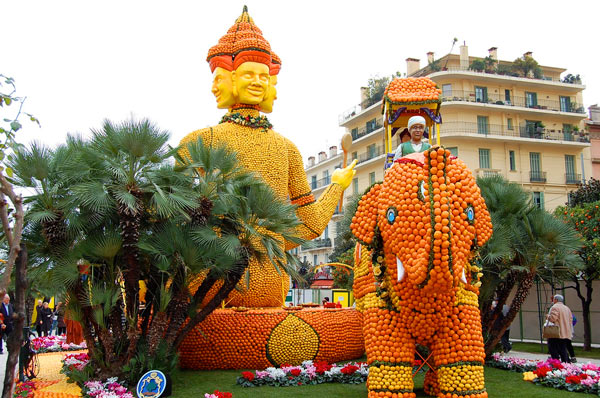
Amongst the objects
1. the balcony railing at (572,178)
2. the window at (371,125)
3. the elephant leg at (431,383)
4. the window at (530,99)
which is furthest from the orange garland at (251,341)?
the window at (530,99)

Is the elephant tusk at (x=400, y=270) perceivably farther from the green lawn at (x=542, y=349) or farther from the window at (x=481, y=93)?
the window at (x=481, y=93)

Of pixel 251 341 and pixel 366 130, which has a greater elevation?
pixel 366 130

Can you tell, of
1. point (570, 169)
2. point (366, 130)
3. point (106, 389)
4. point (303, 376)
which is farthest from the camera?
point (366, 130)

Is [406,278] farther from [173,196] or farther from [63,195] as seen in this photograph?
[63,195]

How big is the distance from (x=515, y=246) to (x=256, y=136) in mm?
4766

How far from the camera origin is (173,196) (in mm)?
7250

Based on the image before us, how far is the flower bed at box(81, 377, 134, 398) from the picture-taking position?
706 centimetres

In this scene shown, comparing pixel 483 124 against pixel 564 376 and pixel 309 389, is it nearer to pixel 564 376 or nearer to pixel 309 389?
pixel 564 376

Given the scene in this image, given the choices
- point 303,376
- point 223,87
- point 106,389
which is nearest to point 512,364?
point 303,376

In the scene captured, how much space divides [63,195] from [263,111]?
448 centimetres

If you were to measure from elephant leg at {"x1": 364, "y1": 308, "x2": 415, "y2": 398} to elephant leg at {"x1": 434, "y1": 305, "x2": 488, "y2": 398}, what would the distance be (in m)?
0.33

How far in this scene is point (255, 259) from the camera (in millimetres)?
9422

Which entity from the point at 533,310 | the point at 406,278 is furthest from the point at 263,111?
the point at 533,310

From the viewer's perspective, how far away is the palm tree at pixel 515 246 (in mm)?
9375
